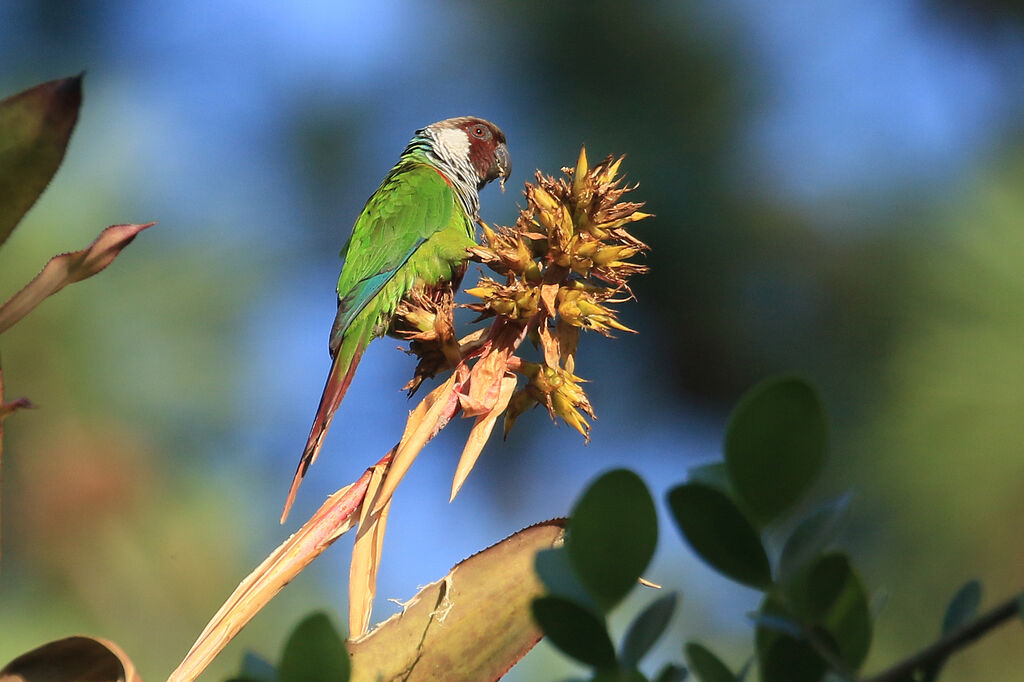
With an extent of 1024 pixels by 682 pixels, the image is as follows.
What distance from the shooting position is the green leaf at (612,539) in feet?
0.99

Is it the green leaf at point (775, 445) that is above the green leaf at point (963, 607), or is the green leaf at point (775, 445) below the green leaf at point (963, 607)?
above

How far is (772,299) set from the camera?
4.26m

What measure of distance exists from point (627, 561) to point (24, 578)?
A: 2305 millimetres

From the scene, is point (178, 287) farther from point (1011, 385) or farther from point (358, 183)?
point (1011, 385)

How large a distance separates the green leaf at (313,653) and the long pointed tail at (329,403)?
57 cm

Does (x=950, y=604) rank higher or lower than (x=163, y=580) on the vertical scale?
higher

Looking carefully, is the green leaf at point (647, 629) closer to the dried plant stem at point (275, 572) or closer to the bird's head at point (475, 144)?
the dried plant stem at point (275, 572)

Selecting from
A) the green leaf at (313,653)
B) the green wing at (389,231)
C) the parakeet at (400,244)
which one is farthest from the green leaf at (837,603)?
the green wing at (389,231)

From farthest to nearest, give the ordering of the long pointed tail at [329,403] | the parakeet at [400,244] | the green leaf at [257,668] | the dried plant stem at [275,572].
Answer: the parakeet at [400,244]
the long pointed tail at [329,403]
the dried plant stem at [275,572]
the green leaf at [257,668]

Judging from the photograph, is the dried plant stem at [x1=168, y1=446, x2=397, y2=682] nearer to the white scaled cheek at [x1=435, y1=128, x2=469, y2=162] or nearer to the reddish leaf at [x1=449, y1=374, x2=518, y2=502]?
the reddish leaf at [x1=449, y1=374, x2=518, y2=502]

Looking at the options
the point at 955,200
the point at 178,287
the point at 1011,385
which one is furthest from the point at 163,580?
the point at 955,200

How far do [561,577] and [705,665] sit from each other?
6 centimetres

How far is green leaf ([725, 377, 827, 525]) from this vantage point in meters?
0.29

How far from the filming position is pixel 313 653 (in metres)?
0.31
